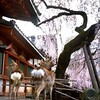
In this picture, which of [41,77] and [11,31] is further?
[11,31]

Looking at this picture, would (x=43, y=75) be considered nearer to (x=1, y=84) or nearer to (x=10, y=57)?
(x=1, y=84)

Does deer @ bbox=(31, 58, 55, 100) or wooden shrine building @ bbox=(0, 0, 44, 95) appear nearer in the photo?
deer @ bbox=(31, 58, 55, 100)

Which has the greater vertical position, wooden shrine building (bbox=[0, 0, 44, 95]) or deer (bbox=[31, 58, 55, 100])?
wooden shrine building (bbox=[0, 0, 44, 95])

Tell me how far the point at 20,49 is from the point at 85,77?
17.3 ft

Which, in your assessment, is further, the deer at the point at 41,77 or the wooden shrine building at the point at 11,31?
the wooden shrine building at the point at 11,31

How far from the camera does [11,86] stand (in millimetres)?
7137

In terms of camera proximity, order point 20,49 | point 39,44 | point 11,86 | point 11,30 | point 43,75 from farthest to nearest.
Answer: point 39,44 → point 20,49 → point 11,30 → point 11,86 → point 43,75

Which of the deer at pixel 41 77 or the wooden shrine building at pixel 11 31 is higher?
the wooden shrine building at pixel 11 31

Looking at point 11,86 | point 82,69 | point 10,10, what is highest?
point 10,10

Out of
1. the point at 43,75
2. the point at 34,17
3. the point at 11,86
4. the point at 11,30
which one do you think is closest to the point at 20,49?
the point at 34,17

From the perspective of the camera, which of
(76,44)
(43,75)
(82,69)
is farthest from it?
(82,69)

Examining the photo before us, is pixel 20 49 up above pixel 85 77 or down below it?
above

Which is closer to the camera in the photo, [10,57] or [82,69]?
[10,57]

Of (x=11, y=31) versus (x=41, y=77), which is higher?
(x=11, y=31)
